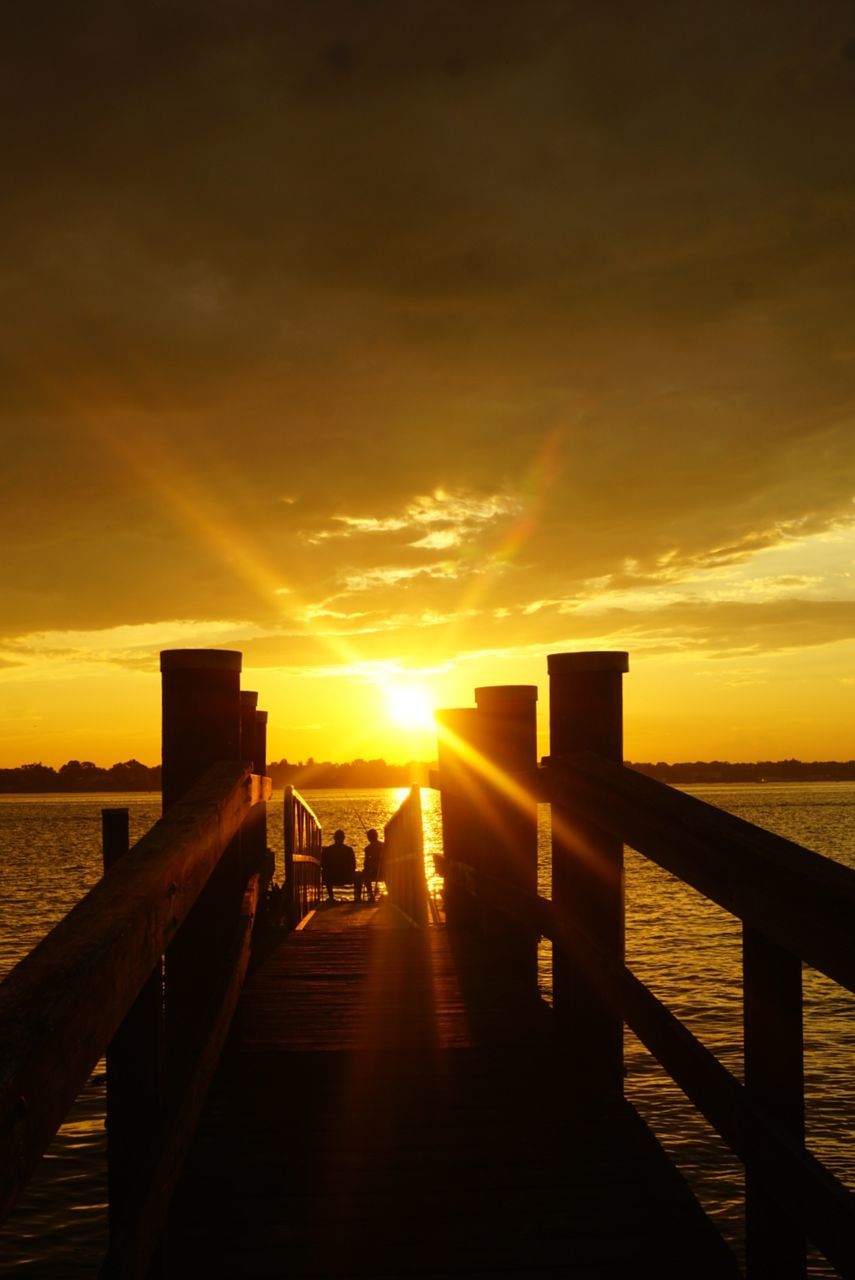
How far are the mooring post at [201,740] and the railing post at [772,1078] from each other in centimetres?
250

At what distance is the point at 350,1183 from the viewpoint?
13.3 feet

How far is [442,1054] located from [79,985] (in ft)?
13.3

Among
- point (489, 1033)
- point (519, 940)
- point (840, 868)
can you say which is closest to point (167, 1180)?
point (840, 868)

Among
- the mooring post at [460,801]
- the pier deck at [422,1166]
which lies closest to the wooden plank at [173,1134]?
the pier deck at [422,1166]

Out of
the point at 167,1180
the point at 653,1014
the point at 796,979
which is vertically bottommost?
the point at 167,1180

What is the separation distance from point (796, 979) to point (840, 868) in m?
0.34

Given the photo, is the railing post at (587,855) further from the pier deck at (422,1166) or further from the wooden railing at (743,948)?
the pier deck at (422,1166)

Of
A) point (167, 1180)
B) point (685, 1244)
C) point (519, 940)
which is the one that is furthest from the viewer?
point (519, 940)

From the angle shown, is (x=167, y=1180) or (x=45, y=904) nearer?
(x=167, y=1180)

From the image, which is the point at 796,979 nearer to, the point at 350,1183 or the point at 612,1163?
the point at 612,1163

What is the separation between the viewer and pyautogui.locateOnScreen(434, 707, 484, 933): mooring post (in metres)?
7.32

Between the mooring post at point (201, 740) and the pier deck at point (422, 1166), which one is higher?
the mooring post at point (201, 740)

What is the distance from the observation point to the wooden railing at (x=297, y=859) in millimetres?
11828

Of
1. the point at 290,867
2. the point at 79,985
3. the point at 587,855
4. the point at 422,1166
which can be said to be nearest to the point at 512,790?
the point at 587,855
